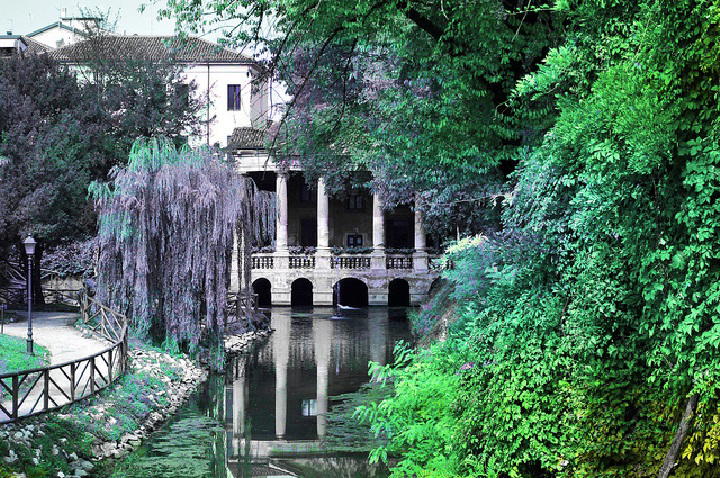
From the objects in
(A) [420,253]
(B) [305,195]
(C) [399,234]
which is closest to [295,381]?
(A) [420,253]

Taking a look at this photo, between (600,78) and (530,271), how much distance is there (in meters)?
2.63

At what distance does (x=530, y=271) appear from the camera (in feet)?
37.0

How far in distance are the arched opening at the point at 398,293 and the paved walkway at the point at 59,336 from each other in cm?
2442

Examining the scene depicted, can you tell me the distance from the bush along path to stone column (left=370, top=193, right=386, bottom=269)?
30.8 metres

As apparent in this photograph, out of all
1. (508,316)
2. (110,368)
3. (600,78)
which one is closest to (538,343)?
(508,316)

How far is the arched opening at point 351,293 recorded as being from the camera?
5606cm

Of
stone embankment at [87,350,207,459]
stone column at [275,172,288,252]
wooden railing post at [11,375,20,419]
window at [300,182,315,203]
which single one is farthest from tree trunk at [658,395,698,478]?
window at [300,182,315,203]

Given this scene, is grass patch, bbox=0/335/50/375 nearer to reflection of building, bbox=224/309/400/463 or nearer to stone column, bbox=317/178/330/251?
reflection of building, bbox=224/309/400/463

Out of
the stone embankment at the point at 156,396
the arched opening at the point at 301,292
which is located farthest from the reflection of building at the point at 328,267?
the stone embankment at the point at 156,396

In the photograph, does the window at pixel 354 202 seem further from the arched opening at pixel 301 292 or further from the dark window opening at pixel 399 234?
the arched opening at pixel 301 292

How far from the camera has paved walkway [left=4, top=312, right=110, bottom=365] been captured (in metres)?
23.8

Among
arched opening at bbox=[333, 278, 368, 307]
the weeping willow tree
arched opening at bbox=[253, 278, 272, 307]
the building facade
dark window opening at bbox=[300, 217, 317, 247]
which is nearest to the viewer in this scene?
the weeping willow tree

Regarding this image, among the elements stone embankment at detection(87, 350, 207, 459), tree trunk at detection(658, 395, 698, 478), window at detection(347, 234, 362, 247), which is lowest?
stone embankment at detection(87, 350, 207, 459)

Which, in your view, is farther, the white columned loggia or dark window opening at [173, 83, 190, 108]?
the white columned loggia
